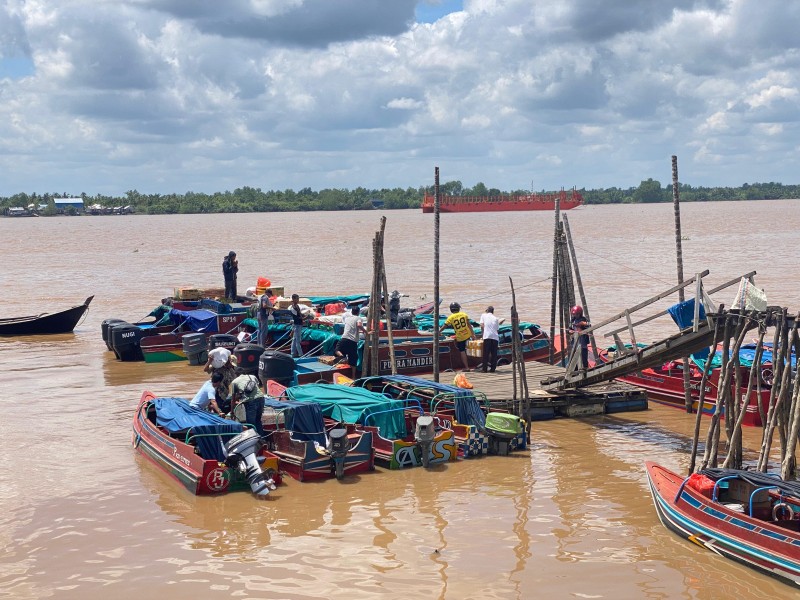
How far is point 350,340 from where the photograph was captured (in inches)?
855

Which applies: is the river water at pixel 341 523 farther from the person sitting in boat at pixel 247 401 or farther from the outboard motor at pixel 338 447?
the person sitting in boat at pixel 247 401

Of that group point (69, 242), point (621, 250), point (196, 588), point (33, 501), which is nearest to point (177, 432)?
point (33, 501)

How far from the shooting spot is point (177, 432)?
15039 mm

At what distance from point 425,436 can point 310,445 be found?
1.88 m

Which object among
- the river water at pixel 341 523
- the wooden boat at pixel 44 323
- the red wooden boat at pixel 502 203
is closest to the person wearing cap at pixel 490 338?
the river water at pixel 341 523

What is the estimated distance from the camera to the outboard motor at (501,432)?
15.9 metres

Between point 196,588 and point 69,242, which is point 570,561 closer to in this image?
point 196,588

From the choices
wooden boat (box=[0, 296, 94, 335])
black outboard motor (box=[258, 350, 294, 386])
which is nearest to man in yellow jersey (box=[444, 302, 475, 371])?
black outboard motor (box=[258, 350, 294, 386])

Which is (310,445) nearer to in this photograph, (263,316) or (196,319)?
(263,316)

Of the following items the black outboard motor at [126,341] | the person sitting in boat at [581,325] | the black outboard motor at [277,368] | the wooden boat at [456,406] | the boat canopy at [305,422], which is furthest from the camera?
the black outboard motor at [126,341]

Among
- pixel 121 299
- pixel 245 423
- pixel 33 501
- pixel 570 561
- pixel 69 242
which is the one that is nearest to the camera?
pixel 570 561

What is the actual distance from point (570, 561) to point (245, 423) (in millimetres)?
5668

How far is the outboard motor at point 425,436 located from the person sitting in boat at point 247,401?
250 cm

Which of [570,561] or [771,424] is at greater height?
[771,424]
